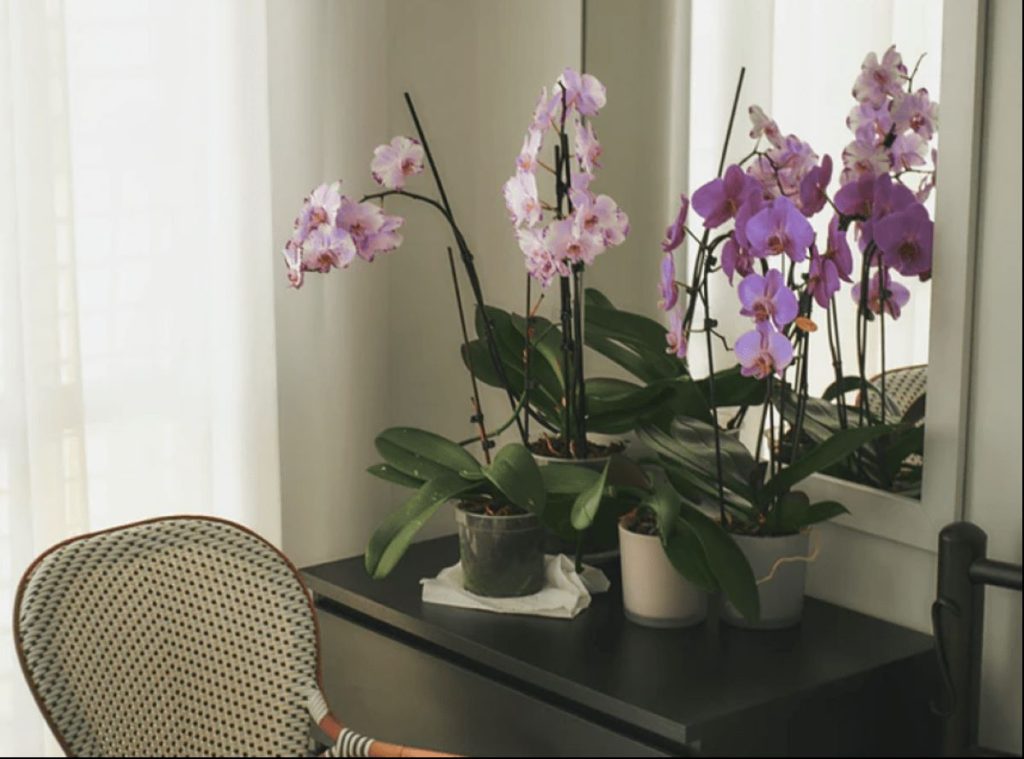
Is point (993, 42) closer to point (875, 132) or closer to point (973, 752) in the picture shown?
point (875, 132)

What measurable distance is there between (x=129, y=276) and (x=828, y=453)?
1.03 meters

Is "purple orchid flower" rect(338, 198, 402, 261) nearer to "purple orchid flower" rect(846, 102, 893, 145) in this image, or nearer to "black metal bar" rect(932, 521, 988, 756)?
"purple orchid flower" rect(846, 102, 893, 145)

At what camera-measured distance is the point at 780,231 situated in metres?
1.71

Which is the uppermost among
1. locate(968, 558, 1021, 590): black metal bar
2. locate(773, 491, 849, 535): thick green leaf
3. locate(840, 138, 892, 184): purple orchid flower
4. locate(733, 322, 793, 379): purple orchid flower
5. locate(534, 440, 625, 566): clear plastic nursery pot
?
locate(840, 138, 892, 184): purple orchid flower

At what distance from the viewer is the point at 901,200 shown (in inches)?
68.9

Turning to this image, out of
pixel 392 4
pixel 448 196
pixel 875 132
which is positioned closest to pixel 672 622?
pixel 875 132

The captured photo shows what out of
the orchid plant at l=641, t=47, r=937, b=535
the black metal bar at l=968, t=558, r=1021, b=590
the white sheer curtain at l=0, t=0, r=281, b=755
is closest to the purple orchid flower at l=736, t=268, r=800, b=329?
the orchid plant at l=641, t=47, r=937, b=535

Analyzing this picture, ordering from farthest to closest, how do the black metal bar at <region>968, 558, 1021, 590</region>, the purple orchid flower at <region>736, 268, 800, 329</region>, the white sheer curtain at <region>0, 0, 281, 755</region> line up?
the white sheer curtain at <region>0, 0, 281, 755</region>, the purple orchid flower at <region>736, 268, 800, 329</region>, the black metal bar at <region>968, 558, 1021, 590</region>

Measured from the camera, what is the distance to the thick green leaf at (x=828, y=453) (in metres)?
1.75

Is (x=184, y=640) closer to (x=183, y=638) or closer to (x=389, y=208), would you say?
(x=183, y=638)

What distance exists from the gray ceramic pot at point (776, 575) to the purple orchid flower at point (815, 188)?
1.27 feet

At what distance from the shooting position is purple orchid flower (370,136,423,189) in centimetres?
190

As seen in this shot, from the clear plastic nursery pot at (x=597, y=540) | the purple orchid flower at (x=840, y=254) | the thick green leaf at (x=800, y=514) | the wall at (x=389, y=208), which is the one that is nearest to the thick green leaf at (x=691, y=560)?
the thick green leaf at (x=800, y=514)

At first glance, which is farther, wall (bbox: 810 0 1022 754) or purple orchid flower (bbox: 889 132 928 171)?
purple orchid flower (bbox: 889 132 928 171)
